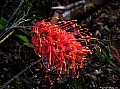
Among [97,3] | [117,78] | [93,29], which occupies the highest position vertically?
[97,3]

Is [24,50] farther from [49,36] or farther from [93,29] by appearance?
[49,36]

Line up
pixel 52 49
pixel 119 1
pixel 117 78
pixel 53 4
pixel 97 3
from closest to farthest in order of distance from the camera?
pixel 52 49
pixel 117 78
pixel 97 3
pixel 53 4
pixel 119 1

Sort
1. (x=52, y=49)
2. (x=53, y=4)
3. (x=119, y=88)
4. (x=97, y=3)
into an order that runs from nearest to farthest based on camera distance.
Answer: (x=52, y=49), (x=119, y=88), (x=97, y=3), (x=53, y=4)

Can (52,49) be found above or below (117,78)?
above

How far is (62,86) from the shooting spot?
1.66 meters

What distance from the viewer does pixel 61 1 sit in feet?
11.4

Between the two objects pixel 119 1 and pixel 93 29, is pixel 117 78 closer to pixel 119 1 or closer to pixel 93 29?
pixel 93 29

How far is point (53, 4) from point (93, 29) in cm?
63

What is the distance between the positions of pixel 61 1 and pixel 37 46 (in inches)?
87.0

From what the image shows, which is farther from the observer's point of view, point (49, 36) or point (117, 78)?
point (117, 78)

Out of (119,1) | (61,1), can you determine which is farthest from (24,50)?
(119,1)

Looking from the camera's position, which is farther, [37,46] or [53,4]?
[53,4]

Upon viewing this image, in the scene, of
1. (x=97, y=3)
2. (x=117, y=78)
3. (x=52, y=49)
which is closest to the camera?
(x=52, y=49)

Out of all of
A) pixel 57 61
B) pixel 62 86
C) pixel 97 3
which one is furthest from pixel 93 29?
pixel 57 61
